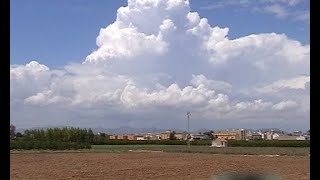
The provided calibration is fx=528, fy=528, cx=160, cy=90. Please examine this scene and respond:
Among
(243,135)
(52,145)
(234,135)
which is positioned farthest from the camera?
(234,135)

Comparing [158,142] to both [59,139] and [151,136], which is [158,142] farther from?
[59,139]

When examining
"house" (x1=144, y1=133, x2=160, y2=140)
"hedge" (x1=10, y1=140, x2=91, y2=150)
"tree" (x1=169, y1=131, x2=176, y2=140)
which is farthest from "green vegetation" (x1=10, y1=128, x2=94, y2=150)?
"house" (x1=144, y1=133, x2=160, y2=140)

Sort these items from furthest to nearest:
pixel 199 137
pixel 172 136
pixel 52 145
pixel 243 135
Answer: pixel 199 137 < pixel 172 136 < pixel 243 135 < pixel 52 145

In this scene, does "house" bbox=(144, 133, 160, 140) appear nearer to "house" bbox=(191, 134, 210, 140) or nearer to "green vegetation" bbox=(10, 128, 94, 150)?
"house" bbox=(191, 134, 210, 140)

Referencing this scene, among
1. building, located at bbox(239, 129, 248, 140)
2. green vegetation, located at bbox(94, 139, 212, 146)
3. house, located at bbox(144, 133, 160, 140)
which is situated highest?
building, located at bbox(239, 129, 248, 140)

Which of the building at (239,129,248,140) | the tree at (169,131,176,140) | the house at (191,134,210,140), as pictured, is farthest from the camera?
the tree at (169,131,176,140)

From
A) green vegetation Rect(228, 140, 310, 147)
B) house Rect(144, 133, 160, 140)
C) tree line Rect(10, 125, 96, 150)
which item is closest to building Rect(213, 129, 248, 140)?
green vegetation Rect(228, 140, 310, 147)

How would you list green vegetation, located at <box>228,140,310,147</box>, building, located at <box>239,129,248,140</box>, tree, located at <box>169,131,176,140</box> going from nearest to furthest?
green vegetation, located at <box>228,140,310,147</box>
building, located at <box>239,129,248,140</box>
tree, located at <box>169,131,176,140</box>

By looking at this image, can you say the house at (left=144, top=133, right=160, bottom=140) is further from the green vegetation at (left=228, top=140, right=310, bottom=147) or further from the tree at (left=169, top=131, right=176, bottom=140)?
the green vegetation at (left=228, top=140, right=310, bottom=147)

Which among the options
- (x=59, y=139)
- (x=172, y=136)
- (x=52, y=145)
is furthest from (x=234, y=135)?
(x=52, y=145)

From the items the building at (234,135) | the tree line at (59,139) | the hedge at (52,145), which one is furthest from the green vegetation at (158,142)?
the hedge at (52,145)

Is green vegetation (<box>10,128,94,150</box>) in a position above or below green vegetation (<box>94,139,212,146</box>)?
above

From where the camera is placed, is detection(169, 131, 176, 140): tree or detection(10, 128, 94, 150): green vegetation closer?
detection(10, 128, 94, 150): green vegetation
